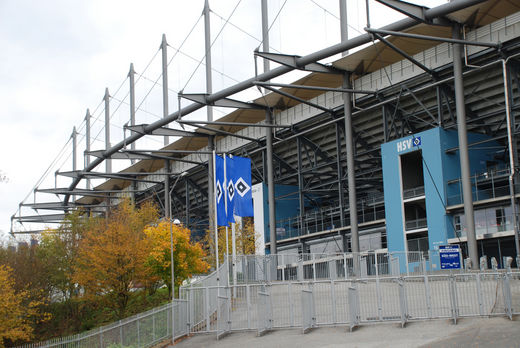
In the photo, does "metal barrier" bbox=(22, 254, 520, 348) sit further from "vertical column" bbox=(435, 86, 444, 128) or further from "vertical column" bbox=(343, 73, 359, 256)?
"vertical column" bbox=(435, 86, 444, 128)

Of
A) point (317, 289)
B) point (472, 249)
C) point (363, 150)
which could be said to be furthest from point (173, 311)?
point (363, 150)

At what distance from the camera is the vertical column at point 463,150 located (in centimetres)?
3747

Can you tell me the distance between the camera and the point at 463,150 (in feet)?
127

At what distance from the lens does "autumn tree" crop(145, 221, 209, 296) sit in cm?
3688

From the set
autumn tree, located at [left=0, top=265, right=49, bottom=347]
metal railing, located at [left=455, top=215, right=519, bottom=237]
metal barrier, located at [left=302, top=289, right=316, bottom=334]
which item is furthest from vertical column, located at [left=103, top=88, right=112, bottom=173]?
Result: metal barrier, located at [left=302, top=289, right=316, bottom=334]

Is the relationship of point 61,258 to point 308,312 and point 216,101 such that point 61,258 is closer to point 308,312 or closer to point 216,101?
point 216,101

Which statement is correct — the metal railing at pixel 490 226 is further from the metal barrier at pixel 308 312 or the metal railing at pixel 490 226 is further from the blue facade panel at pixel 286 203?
the metal barrier at pixel 308 312

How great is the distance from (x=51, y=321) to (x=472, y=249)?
27492mm

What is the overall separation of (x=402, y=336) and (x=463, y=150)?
23.0 m

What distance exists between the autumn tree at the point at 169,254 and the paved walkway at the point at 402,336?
51.5 feet

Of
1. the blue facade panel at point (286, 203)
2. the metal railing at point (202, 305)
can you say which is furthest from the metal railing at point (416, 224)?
the metal railing at point (202, 305)

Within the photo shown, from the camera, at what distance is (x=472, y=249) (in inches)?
1469

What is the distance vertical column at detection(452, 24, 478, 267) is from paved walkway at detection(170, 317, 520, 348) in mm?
19617

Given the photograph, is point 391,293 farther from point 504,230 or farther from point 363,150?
point 363,150
